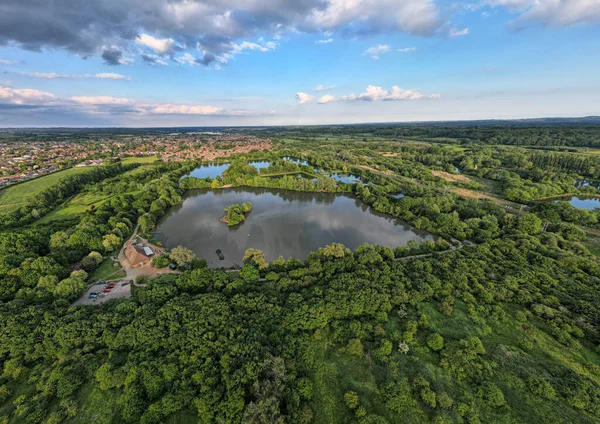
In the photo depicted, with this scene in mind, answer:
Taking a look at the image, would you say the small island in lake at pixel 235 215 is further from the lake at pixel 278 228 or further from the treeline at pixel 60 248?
the treeline at pixel 60 248

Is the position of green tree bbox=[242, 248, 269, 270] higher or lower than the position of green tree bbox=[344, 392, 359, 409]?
higher

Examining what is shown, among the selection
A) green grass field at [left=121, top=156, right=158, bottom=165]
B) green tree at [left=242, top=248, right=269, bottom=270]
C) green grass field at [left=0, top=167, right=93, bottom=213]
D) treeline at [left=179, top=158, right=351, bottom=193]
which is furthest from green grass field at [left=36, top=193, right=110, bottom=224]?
green grass field at [left=121, top=156, right=158, bottom=165]

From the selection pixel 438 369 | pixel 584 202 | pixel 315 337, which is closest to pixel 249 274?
pixel 315 337

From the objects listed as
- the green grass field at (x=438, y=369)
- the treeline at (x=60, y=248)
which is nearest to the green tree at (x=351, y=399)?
the green grass field at (x=438, y=369)

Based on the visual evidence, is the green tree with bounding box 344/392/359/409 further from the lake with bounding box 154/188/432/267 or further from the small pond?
the small pond

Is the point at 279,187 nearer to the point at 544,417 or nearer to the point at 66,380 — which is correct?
the point at 66,380

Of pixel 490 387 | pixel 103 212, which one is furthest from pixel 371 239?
pixel 103 212
